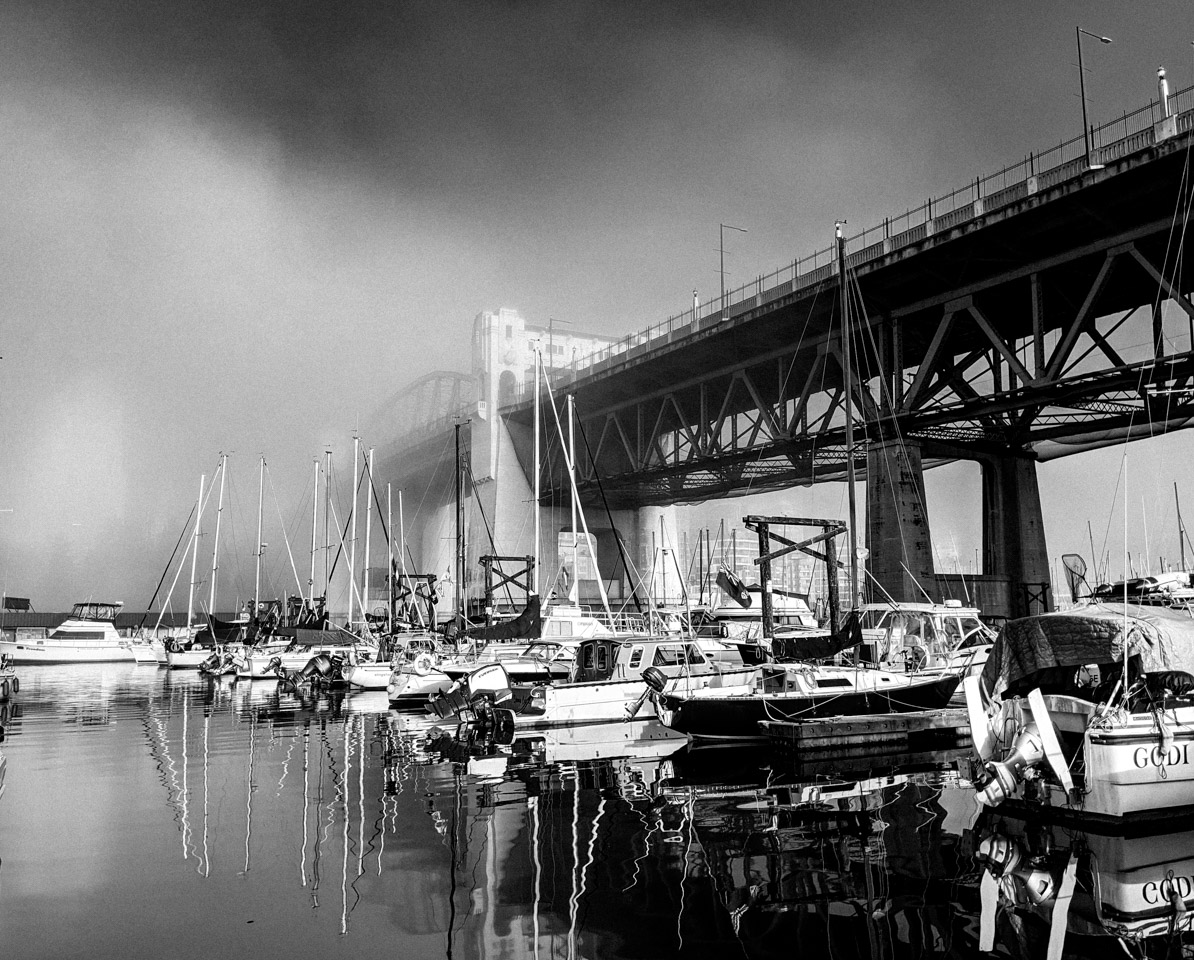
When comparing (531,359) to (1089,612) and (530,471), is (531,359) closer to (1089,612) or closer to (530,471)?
(530,471)

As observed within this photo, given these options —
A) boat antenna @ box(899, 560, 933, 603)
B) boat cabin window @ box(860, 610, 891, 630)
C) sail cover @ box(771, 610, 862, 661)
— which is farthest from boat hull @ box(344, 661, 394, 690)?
sail cover @ box(771, 610, 862, 661)

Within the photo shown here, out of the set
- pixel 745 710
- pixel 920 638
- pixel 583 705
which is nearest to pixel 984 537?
pixel 920 638

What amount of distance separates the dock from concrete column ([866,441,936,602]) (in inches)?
766

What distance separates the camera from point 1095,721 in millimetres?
13102

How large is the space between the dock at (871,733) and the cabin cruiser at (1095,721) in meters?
6.06

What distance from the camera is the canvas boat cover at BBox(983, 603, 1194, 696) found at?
1410 cm

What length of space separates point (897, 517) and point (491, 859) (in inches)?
1367

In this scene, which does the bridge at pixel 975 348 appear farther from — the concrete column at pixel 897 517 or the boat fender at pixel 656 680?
the boat fender at pixel 656 680

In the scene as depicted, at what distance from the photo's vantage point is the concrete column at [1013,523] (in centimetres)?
4900

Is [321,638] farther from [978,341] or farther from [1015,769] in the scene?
[1015,769]

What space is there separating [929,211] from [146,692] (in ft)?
128

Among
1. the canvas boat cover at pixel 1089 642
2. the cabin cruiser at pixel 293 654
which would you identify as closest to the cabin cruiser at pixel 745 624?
the canvas boat cover at pixel 1089 642

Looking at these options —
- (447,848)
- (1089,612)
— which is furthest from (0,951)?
(1089,612)

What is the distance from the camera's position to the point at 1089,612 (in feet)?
50.0
